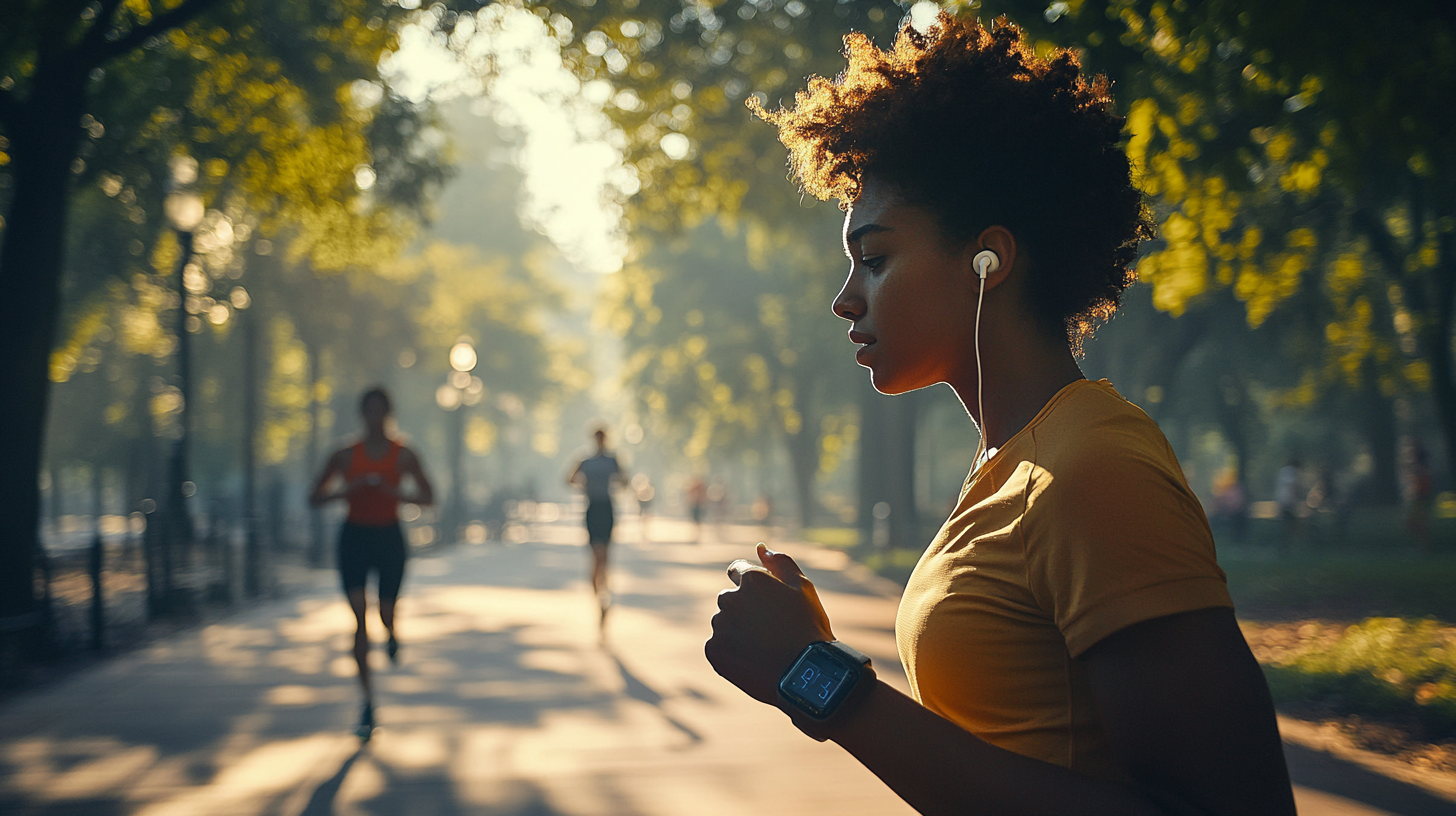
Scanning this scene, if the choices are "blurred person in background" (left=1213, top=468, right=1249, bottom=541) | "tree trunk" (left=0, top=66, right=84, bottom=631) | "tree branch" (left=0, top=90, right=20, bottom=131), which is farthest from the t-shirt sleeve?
"blurred person in background" (left=1213, top=468, right=1249, bottom=541)

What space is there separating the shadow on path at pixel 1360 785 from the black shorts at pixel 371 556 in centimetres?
513

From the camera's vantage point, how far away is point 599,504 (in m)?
11.8

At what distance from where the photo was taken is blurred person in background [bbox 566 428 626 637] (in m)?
11.7

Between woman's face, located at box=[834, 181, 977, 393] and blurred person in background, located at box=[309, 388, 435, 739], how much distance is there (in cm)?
587

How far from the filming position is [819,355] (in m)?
34.0

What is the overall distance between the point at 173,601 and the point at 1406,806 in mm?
12077

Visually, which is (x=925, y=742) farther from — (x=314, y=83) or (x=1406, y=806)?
(x=314, y=83)

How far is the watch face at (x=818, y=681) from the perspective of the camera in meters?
1.48

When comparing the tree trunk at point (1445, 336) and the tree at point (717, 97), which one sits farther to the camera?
the tree at point (717, 97)

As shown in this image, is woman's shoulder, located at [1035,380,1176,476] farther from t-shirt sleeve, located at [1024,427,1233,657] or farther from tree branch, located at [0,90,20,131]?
tree branch, located at [0,90,20,131]

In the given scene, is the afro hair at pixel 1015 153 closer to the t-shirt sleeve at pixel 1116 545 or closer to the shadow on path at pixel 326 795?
the t-shirt sleeve at pixel 1116 545

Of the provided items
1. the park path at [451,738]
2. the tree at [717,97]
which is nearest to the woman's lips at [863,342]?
the park path at [451,738]

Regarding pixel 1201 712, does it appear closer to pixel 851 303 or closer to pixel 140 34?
pixel 851 303

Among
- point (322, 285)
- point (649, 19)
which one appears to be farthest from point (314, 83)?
point (322, 285)
